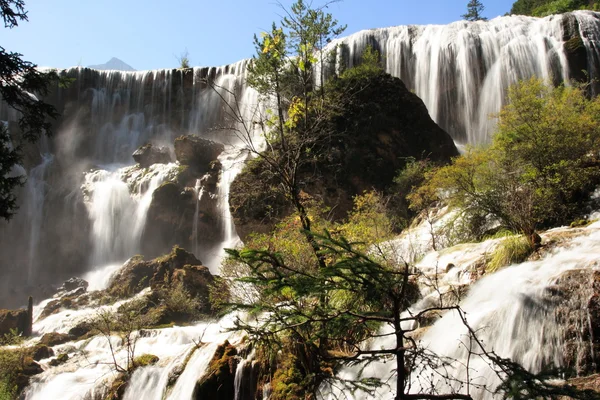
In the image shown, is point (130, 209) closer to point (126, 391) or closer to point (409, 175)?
point (409, 175)

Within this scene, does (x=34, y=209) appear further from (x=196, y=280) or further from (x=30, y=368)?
(x=30, y=368)

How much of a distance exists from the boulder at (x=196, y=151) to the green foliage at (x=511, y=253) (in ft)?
75.4

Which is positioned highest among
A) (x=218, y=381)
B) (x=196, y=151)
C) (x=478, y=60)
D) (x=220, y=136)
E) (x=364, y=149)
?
(x=478, y=60)

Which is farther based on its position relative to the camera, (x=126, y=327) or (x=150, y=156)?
(x=150, y=156)

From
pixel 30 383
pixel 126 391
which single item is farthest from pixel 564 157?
pixel 30 383

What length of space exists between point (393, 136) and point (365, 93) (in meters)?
2.89

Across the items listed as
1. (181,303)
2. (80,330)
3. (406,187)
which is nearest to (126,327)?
(181,303)

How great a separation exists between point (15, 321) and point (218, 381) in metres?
16.3

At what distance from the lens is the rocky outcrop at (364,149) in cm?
2039

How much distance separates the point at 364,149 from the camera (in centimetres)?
2192

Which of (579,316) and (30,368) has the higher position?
(579,316)

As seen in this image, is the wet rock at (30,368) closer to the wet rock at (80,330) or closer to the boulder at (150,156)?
the wet rock at (80,330)

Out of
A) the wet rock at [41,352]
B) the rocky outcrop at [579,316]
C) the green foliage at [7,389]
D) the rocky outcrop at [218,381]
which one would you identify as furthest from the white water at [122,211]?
the rocky outcrop at [579,316]

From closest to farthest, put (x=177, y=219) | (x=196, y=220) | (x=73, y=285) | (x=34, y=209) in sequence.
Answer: (x=73, y=285) → (x=196, y=220) → (x=177, y=219) → (x=34, y=209)
